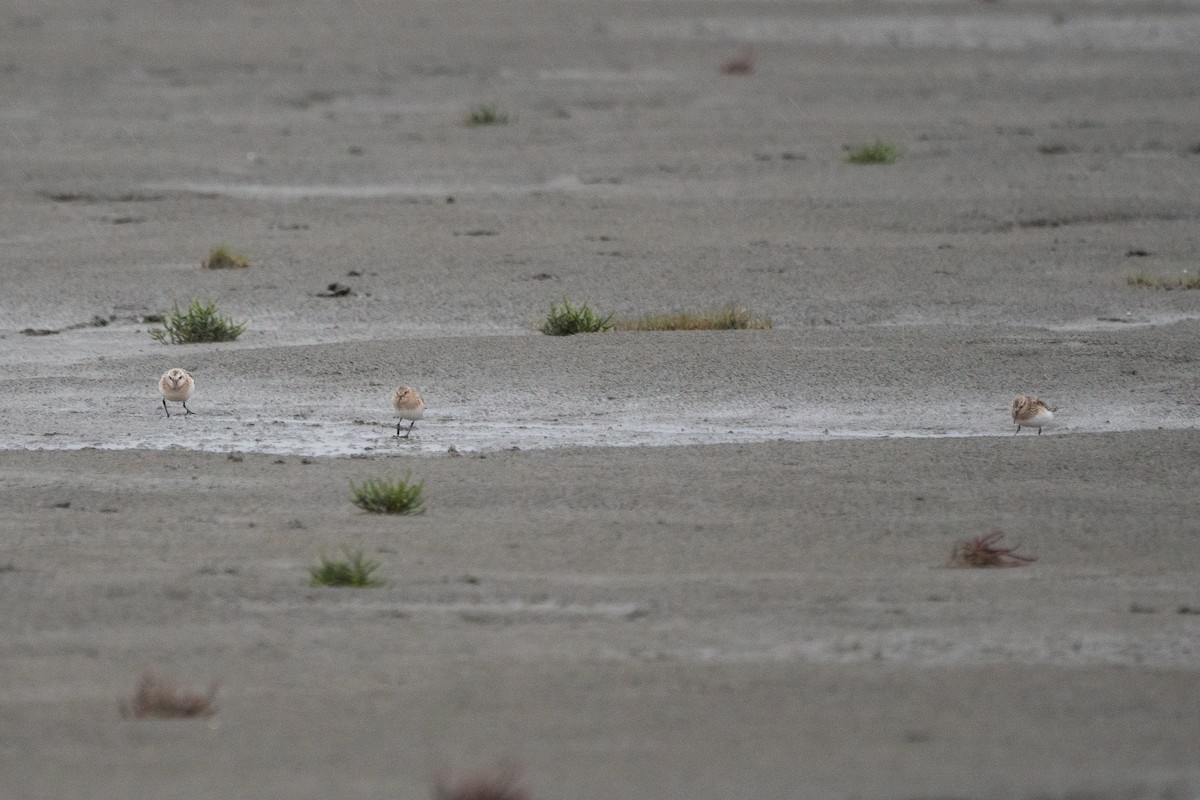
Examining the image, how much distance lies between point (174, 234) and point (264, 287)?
2566 millimetres

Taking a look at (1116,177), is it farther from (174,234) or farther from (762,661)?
(762,661)

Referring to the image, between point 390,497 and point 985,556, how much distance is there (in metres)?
2.76

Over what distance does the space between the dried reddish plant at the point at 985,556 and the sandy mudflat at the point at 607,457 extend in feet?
0.33

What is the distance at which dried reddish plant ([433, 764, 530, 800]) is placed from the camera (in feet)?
19.1

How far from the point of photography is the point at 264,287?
15547mm

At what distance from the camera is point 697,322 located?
45.9 feet

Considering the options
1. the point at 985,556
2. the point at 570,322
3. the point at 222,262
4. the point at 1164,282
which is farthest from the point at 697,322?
the point at 985,556

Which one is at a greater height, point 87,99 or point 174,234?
point 87,99

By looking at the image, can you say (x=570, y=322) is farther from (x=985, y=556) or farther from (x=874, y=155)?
(x=874, y=155)

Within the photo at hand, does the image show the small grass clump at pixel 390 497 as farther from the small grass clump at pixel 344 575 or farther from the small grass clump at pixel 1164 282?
the small grass clump at pixel 1164 282

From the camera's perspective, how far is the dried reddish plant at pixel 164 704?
6.56m

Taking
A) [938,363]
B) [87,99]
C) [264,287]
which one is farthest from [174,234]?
[87,99]

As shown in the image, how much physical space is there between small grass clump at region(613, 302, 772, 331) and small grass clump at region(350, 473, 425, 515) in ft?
16.0

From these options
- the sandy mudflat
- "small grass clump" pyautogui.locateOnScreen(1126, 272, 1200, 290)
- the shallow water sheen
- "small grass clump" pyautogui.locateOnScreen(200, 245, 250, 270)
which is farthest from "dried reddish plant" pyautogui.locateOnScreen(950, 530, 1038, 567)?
"small grass clump" pyautogui.locateOnScreen(200, 245, 250, 270)
